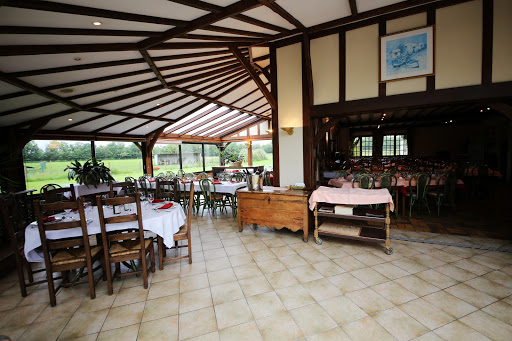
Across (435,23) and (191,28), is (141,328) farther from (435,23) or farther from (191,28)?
(435,23)

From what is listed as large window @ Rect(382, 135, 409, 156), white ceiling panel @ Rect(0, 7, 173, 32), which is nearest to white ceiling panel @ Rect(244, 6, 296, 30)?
white ceiling panel @ Rect(0, 7, 173, 32)

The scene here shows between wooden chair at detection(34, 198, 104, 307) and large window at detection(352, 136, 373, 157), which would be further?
large window at detection(352, 136, 373, 157)

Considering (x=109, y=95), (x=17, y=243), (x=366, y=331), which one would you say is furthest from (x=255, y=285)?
(x=109, y=95)

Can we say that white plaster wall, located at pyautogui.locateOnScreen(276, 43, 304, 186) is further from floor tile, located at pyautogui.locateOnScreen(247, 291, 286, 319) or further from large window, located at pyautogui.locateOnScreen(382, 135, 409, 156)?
large window, located at pyautogui.locateOnScreen(382, 135, 409, 156)

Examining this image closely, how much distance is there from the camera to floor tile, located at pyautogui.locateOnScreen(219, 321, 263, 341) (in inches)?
73.8

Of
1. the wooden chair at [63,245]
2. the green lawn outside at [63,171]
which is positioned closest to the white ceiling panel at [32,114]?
the green lawn outside at [63,171]

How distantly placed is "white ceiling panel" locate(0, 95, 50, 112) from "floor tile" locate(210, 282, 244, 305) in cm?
532

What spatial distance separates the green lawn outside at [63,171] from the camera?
20.4ft

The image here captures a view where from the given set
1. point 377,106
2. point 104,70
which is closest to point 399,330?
point 377,106

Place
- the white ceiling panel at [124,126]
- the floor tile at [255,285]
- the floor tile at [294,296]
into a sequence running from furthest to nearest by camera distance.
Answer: the white ceiling panel at [124,126]
the floor tile at [255,285]
the floor tile at [294,296]

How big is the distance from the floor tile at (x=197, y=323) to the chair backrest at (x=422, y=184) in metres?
4.74

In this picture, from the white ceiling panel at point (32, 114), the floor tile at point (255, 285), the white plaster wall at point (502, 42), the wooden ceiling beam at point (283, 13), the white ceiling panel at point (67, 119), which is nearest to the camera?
the floor tile at point (255, 285)

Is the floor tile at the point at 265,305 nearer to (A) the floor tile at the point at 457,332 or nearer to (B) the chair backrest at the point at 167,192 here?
(A) the floor tile at the point at 457,332

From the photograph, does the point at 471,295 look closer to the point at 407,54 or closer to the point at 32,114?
the point at 407,54
